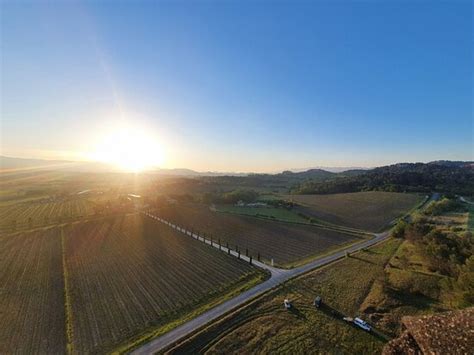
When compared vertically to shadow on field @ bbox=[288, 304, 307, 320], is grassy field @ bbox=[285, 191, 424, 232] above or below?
above

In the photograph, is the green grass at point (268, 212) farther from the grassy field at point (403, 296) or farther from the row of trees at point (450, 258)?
the grassy field at point (403, 296)

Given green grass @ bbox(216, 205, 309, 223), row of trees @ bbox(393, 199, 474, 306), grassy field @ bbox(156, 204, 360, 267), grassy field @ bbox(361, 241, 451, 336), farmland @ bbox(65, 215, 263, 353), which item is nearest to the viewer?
farmland @ bbox(65, 215, 263, 353)

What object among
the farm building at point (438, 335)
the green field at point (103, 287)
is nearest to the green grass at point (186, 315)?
the green field at point (103, 287)

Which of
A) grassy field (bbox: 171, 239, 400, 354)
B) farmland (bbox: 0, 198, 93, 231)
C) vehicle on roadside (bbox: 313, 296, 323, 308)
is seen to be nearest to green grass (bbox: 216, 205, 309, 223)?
grassy field (bbox: 171, 239, 400, 354)

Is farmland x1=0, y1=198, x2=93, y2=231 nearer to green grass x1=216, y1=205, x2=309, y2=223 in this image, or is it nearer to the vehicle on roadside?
green grass x1=216, y1=205, x2=309, y2=223

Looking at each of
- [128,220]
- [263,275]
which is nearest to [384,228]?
[263,275]

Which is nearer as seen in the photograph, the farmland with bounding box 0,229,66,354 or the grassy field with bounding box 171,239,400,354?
the grassy field with bounding box 171,239,400,354

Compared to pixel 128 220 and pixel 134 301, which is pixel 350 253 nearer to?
pixel 134 301
